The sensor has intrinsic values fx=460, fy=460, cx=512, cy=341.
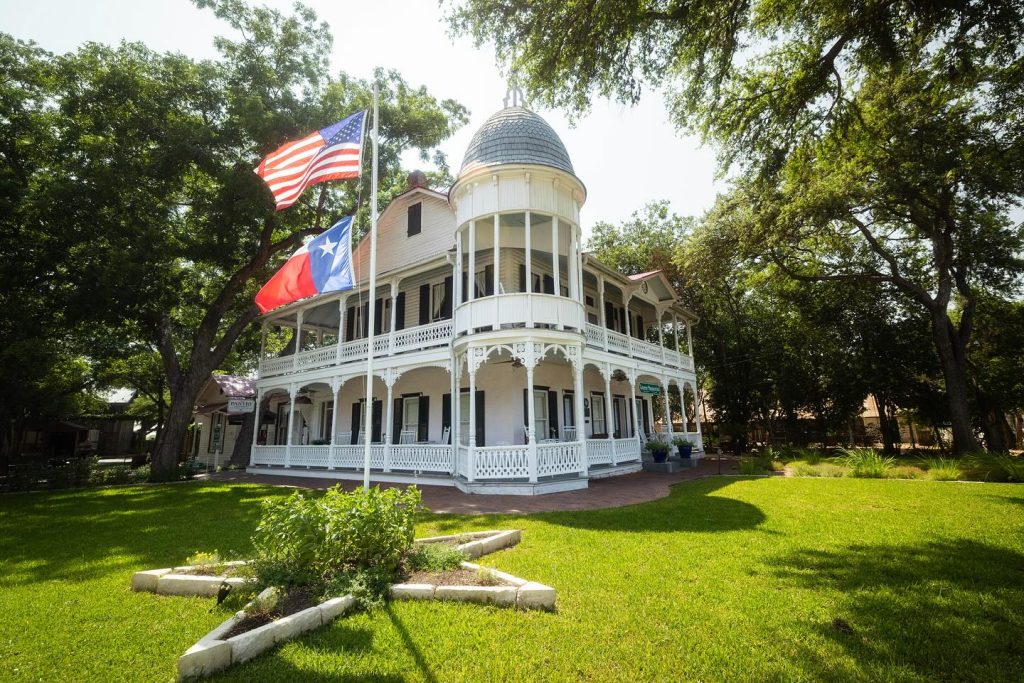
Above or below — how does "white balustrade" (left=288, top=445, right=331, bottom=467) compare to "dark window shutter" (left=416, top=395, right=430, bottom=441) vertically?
below

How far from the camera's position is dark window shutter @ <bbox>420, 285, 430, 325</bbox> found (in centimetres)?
1772

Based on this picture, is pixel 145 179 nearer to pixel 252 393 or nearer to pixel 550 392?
pixel 252 393

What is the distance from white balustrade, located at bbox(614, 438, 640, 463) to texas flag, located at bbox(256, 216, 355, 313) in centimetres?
1105

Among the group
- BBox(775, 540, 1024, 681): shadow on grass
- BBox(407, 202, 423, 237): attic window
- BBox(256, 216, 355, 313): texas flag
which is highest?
BBox(407, 202, 423, 237): attic window

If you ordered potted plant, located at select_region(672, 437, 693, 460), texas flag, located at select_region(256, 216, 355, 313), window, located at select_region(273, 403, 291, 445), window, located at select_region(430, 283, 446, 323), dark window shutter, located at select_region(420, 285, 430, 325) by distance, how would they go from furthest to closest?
window, located at select_region(273, 403, 291, 445), potted plant, located at select_region(672, 437, 693, 460), dark window shutter, located at select_region(420, 285, 430, 325), window, located at select_region(430, 283, 446, 323), texas flag, located at select_region(256, 216, 355, 313)

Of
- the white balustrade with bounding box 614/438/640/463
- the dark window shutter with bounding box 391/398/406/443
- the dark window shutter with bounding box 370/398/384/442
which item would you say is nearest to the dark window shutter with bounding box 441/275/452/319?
the dark window shutter with bounding box 391/398/406/443

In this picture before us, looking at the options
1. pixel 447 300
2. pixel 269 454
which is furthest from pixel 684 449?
pixel 269 454

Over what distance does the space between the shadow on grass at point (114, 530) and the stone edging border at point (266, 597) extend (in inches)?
68.5

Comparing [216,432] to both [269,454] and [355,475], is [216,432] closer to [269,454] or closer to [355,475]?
[269,454]

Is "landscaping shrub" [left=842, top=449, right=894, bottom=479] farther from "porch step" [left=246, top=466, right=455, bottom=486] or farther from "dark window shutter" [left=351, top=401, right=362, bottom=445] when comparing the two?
"dark window shutter" [left=351, top=401, right=362, bottom=445]

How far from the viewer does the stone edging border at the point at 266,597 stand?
3.48 metres

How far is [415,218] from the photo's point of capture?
18969 millimetres

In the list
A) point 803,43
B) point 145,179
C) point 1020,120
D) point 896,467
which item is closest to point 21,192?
point 145,179

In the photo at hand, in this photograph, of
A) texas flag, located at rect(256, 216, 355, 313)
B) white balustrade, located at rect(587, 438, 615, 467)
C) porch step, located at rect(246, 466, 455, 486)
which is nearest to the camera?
texas flag, located at rect(256, 216, 355, 313)
